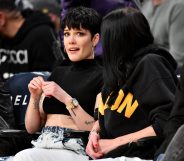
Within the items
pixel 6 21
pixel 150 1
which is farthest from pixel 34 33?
pixel 150 1

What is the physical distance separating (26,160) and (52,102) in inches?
30.9

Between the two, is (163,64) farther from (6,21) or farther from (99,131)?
(6,21)

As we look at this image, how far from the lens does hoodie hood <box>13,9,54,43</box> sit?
7895 millimetres

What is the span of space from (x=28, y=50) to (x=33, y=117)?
2201 millimetres

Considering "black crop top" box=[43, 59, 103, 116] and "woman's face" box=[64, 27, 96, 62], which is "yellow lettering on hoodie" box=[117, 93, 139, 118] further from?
"woman's face" box=[64, 27, 96, 62]

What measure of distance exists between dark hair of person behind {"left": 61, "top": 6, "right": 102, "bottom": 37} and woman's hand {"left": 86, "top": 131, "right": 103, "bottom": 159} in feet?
2.97

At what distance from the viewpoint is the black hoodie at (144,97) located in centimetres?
474

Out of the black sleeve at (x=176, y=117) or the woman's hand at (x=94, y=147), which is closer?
the black sleeve at (x=176, y=117)

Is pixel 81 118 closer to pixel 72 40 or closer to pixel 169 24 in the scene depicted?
pixel 72 40

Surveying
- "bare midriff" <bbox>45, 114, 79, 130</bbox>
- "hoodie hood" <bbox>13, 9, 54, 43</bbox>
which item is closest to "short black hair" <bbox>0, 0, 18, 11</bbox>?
"hoodie hood" <bbox>13, 9, 54, 43</bbox>

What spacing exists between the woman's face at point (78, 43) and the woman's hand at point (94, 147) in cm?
74

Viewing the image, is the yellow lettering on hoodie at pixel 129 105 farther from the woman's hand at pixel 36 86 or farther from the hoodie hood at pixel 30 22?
the hoodie hood at pixel 30 22

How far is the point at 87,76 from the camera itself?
5672 millimetres

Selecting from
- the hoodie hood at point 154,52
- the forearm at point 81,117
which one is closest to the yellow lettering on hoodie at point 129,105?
the hoodie hood at point 154,52
